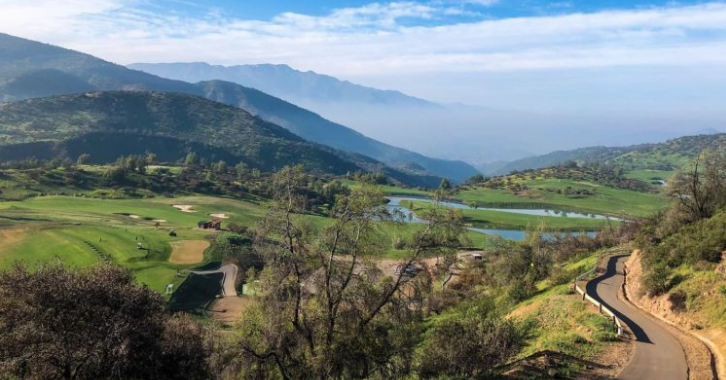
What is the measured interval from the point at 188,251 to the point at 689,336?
66.2 m

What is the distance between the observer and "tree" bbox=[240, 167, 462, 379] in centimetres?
1717

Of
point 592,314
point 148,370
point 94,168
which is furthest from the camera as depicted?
point 94,168

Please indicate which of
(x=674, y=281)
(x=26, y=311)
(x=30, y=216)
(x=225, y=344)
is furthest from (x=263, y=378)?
(x=30, y=216)

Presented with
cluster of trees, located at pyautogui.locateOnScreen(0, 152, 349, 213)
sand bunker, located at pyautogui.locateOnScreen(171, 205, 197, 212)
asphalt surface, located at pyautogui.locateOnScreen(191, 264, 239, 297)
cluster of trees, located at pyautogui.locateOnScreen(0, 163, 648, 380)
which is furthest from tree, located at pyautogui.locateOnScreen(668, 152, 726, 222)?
sand bunker, located at pyautogui.locateOnScreen(171, 205, 197, 212)

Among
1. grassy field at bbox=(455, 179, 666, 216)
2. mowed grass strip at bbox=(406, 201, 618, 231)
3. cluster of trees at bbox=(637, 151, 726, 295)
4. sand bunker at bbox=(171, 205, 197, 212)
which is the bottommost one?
sand bunker at bbox=(171, 205, 197, 212)

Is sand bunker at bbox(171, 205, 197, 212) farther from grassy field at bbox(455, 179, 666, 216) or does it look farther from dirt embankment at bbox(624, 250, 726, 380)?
dirt embankment at bbox(624, 250, 726, 380)

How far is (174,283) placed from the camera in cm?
5831

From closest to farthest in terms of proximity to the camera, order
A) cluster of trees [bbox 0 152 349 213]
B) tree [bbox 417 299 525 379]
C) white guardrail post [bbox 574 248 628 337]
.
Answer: tree [bbox 417 299 525 379] → white guardrail post [bbox 574 248 628 337] → cluster of trees [bbox 0 152 349 213]

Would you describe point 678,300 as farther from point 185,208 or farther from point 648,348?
point 185,208

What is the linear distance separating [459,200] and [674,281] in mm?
145182

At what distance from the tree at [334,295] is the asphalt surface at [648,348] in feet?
30.3

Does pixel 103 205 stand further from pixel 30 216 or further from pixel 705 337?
pixel 705 337

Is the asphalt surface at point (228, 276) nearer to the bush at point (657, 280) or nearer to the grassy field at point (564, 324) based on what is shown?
the grassy field at point (564, 324)

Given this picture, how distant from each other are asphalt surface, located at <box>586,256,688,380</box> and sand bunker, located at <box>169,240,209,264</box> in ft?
183
